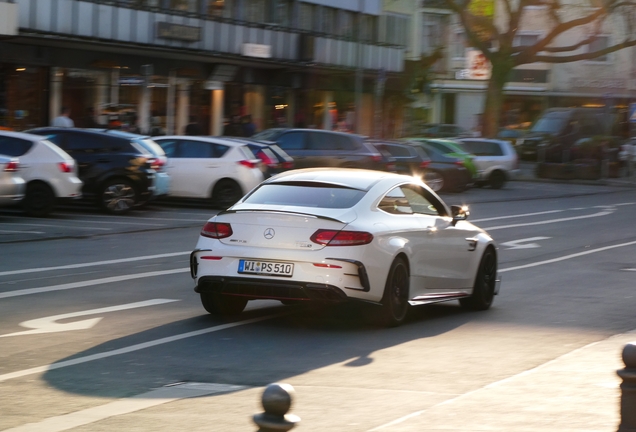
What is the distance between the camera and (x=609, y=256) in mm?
18969

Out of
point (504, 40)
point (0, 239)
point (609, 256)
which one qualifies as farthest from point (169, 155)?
point (504, 40)

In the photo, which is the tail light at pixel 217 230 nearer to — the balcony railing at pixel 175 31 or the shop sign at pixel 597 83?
the balcony railing at pixel 175 31

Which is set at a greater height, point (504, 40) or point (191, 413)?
point (504, 40)

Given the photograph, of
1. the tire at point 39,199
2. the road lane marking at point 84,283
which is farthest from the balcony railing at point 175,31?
the road lane marking at point 84,283

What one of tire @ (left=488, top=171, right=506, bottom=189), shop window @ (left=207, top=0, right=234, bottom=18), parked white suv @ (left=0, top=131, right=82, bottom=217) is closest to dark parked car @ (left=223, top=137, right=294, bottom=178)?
parked white suv @ (left=0, top=131, right=82, bottom=217)

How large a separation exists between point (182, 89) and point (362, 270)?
31669 millimetres

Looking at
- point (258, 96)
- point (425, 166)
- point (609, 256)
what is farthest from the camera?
point (258, 96)

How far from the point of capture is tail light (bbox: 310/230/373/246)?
1002 centimetres

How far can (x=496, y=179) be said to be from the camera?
37.8 metres

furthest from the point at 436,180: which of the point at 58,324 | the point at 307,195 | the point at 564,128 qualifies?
the point at 58,324

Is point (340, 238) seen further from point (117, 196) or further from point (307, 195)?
point (117, 196)

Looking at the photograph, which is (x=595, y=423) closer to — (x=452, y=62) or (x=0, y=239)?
(x=0, y=239)

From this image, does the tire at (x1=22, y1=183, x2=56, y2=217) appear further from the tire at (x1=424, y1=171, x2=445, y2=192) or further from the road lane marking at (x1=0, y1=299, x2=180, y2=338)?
the tire at (x1=424, y1=171, x2=445, y2=192)

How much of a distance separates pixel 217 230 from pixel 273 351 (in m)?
1.56
